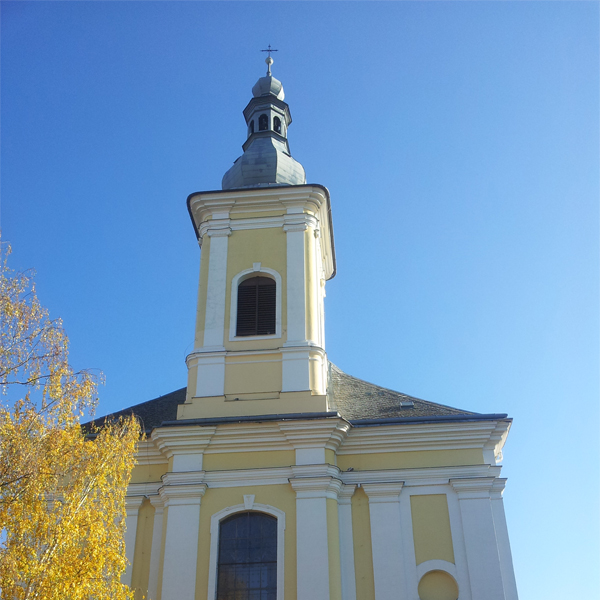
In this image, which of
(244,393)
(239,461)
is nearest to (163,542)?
(239,461)

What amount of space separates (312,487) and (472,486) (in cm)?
310

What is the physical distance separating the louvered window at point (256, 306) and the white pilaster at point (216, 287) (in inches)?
16.2

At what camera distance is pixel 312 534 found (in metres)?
13.2

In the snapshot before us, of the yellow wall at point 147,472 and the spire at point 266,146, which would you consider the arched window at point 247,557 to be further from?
the spire at point 266,146

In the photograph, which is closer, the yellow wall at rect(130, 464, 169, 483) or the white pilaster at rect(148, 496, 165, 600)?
the white pilaster at rect(148, 496, 165, 600)

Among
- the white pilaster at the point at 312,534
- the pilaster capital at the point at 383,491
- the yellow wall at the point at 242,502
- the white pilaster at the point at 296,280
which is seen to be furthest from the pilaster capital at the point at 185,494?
the white pilaster at the point at 296,280

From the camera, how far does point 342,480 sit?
46.7ft

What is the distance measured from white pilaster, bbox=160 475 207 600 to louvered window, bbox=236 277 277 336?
3.84 m

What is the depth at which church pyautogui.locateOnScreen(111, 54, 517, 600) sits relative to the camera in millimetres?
13188

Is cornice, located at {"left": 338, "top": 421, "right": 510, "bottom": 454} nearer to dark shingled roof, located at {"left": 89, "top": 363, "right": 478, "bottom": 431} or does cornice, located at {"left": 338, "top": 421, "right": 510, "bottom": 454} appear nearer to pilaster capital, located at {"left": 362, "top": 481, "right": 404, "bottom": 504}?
dark shingled roof, located at {"left": 89, "top": 363, "right": 478, "bottom": 431}

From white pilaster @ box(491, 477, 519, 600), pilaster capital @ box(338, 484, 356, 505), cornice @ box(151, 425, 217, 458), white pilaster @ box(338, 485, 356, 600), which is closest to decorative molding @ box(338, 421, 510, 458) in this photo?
white pilaster @ box(491, 477, 519, 600)

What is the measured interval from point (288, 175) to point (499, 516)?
1018 cm

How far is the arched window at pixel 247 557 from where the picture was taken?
42.8 feet

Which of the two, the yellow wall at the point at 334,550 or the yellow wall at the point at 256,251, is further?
the yellow wall at the point at 256,251
